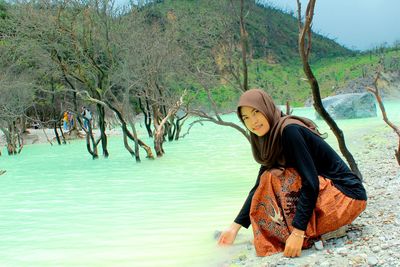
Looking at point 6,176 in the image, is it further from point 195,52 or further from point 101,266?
point 195,52

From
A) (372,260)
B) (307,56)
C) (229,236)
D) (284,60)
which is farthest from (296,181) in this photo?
(284,60)

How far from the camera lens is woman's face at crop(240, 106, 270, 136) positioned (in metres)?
3.57

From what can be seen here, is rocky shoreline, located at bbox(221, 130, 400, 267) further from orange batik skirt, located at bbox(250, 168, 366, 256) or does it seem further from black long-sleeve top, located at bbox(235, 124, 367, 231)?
black long-sleeve top, located at bbox(235, 124, 367, 231)

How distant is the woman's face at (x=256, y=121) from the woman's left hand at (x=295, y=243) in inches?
29.0

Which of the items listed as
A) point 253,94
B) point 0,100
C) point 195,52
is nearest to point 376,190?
point 253,94

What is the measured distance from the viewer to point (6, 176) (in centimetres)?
1297

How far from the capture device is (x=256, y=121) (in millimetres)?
3588

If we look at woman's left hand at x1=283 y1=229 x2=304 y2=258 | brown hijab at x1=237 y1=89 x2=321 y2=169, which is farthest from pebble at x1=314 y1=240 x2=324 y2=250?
brown hijab at x1=237 y1=89 x2=321 y2=169

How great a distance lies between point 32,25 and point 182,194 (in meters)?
10.4

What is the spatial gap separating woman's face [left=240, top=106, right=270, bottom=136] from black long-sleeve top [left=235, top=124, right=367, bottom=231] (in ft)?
0.57

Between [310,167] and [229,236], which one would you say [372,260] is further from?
[229,236]

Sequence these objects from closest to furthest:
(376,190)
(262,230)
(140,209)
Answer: (262,230) → (376,190) → (140,209)

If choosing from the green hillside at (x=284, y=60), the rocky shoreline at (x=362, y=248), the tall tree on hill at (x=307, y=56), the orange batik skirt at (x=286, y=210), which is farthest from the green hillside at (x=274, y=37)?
the orange batik skirt at (x=286, y=210)

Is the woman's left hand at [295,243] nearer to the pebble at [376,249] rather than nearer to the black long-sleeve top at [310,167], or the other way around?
the black long-sleeve top at [310,167]
